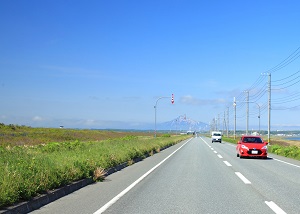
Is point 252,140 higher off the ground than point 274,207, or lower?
higher

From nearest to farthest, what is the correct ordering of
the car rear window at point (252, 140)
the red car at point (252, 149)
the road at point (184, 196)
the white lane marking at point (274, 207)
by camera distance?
the white lane marking at point (274, 207), the road at point (184, 196), the red car at point (252, 149), the car rear window at point (252, 140)

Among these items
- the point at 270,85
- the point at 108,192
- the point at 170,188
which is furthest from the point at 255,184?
the point at 270,85

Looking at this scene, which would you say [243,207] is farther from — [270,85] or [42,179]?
[270,85]

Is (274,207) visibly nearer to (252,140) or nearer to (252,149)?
(252,149)

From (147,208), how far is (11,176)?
3023mm

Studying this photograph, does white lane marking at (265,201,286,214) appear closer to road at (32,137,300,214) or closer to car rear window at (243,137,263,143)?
road at (32,137,300,214)

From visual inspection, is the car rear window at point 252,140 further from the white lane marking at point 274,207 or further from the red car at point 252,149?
the white lane marking at point 274,207

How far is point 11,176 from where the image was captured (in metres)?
8.05

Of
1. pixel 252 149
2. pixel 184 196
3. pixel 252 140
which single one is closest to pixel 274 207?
pixel 184 196

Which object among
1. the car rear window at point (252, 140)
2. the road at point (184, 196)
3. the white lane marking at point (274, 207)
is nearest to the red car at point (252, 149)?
the car rear window at point (252, 140)

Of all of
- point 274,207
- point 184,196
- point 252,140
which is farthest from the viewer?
point 252,140

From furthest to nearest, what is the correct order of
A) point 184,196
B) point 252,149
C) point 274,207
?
point 252,149
point 184,196
point 274,207

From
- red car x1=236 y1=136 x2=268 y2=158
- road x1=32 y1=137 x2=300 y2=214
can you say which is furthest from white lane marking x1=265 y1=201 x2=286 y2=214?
red car x1=236 y1=136 x2=268 y2=158

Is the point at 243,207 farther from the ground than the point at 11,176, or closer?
closer
